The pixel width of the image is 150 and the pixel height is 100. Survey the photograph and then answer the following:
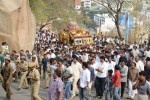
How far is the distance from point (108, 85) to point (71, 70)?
140cm

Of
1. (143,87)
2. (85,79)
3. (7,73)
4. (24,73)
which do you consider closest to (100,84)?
(85,79)

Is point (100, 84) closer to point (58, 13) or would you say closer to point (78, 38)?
point (78, 38)

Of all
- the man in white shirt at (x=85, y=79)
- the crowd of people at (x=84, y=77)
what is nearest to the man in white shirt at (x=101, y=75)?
the crowd of people at (x=84, y=77)

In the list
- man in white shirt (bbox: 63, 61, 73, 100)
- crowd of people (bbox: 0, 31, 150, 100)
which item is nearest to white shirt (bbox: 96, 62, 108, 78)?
crowd of people (bbox: 0, 31, 150, 100)

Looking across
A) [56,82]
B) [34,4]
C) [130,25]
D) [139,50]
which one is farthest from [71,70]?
[130,25]

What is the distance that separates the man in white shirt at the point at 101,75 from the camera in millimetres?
15906

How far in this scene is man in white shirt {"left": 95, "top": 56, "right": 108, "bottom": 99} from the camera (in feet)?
52.2

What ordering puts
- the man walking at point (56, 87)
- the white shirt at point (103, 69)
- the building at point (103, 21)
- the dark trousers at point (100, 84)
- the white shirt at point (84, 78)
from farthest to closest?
the building at point (103, 21)
the dark trousers at point (100, 84)
the white shirt at point (103, 69)
the white shirt at point (84, 78)
the man walking at point (56, 87)

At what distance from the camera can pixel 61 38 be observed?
36.3 metres

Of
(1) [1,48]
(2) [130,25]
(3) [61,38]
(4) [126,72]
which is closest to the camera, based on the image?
(4) [126,72]

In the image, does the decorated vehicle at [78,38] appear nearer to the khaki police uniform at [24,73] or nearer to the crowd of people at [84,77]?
the crowd of people at [84,77]

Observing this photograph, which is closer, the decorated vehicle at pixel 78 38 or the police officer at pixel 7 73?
the police officer at pixel 7 73

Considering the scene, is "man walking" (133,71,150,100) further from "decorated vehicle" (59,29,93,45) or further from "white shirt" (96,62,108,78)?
"decorated vehicle" (59,29,93,45)

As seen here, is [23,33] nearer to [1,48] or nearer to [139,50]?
[1,48]
